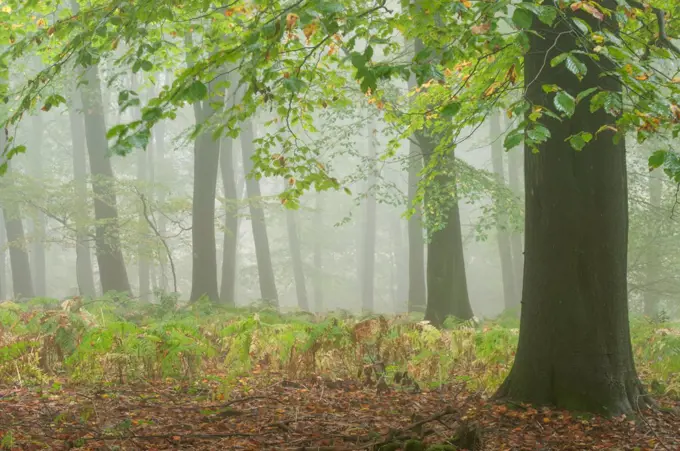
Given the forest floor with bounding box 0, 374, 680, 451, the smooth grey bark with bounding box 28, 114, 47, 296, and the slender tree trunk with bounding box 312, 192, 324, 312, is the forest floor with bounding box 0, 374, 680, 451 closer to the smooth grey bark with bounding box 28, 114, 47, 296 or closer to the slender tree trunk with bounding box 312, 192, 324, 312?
the smooth grey bark with bounding box 28, 114, 47, 296

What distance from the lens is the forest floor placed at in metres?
4.19

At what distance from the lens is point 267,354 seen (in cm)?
746

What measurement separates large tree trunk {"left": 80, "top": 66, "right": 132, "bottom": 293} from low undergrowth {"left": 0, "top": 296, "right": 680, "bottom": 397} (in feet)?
23.9

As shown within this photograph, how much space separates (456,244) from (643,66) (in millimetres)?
7814

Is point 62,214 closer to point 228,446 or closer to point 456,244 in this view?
point 456,244

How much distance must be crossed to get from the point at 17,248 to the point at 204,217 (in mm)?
7686


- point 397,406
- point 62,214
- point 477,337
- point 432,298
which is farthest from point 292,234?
point 397,406

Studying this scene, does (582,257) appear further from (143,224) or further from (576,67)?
(143,224)

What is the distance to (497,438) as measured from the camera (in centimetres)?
448

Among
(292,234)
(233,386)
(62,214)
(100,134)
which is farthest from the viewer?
(292,234)

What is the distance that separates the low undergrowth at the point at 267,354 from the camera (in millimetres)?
6199

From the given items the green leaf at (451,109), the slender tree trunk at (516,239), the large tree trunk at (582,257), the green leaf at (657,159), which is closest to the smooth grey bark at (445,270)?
the large tree trunk at (582,257)

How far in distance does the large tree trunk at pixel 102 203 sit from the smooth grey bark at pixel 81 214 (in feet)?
1.34

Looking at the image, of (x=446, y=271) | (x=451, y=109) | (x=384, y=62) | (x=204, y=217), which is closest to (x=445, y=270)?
(x=446, y=271)
